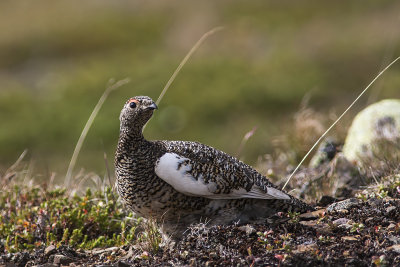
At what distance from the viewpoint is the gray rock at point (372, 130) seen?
6.19 m

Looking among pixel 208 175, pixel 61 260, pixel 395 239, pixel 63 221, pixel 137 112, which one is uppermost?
pixel 137 112

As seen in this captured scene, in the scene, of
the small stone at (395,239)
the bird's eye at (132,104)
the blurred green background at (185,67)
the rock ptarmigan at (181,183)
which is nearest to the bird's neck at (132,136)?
the rock ptarmigan at (181,183)

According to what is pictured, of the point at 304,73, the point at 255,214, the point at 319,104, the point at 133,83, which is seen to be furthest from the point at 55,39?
the point at 255,214

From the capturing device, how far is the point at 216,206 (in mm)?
4480

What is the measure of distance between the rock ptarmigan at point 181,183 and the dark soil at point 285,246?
234 millimetres

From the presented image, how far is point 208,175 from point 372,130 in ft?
9.01

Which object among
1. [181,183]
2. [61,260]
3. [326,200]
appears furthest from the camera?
[326,200]

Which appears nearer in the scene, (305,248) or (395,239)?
(305,248)

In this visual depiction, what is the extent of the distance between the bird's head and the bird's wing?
11.4 inches

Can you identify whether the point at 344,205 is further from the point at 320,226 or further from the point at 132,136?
the point at 132,136

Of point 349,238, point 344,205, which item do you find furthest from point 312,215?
point 349,238

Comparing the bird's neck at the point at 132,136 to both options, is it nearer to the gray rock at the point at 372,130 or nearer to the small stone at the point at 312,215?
the small stone at the point at 312,215

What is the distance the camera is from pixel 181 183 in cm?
429

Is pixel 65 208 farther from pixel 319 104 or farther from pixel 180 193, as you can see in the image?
pixel 319 104
